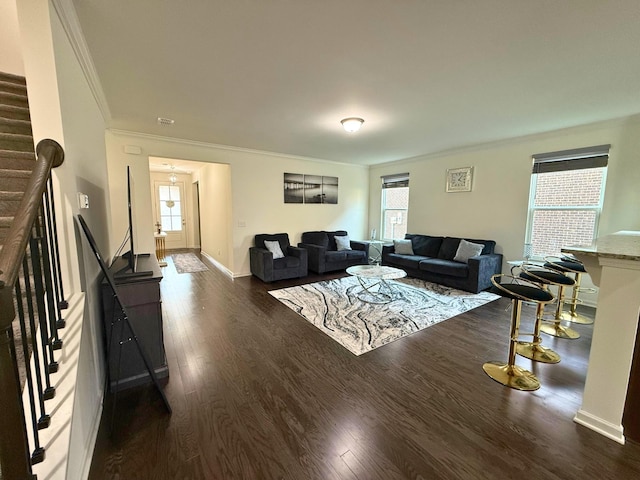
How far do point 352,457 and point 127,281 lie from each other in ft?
6.52

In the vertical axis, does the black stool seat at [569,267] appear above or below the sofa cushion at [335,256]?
above

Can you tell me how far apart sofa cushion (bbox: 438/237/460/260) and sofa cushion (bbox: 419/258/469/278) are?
23cm

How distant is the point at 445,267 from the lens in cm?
457

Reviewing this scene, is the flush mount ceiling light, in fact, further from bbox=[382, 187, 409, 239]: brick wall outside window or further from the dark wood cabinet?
bbox=[382, 187, 409, 239]: brick wall outside window

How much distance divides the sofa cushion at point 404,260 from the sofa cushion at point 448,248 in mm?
406

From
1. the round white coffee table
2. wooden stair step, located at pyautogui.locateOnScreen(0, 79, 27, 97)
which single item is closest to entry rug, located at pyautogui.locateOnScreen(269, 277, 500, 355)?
the round white coffee table

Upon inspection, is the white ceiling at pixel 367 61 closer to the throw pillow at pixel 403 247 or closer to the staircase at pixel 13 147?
the staircase at pixel 13 147

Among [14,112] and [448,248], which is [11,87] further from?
[448,248]

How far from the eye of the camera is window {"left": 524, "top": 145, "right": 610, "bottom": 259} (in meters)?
3.74

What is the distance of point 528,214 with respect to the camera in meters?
4.38

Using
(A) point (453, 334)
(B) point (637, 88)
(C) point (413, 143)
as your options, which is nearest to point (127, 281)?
(A) point (453, 334)

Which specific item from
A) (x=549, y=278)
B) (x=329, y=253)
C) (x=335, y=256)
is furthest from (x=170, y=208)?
(x=549, y=278)

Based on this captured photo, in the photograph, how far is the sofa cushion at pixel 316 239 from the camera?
241 inches

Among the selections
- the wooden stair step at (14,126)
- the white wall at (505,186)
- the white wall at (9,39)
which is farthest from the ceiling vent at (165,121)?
the white wall at (505,186)
